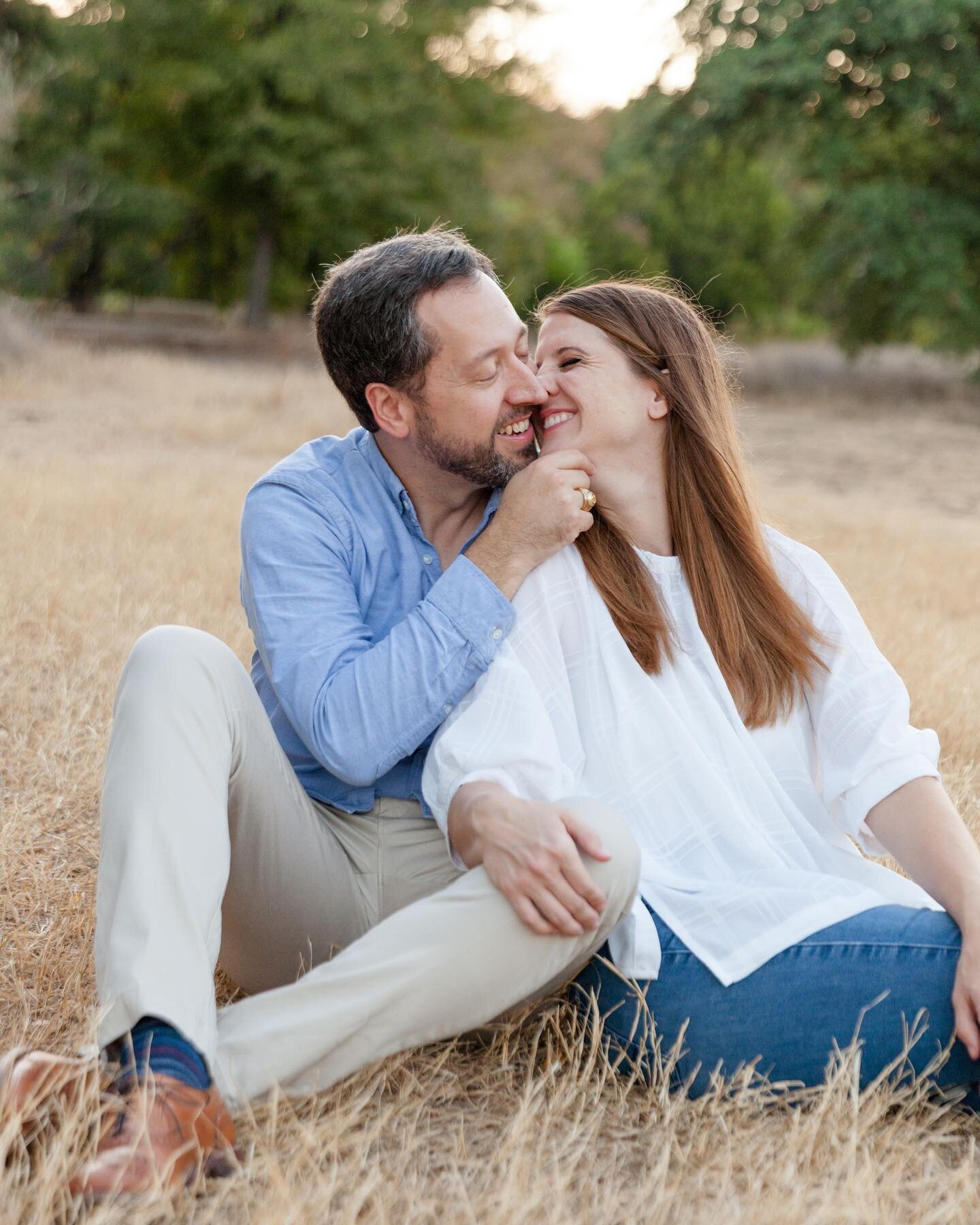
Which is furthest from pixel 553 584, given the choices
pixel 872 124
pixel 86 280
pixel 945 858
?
pixel 86 280

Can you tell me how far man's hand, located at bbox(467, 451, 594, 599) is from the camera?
256 centimetres

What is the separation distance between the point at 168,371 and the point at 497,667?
1317 centimetres

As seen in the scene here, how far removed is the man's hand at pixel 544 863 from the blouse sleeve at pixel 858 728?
664mm

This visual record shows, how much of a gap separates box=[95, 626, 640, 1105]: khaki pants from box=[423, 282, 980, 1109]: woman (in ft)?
0.76

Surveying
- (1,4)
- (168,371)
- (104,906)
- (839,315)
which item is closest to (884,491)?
(168,371)

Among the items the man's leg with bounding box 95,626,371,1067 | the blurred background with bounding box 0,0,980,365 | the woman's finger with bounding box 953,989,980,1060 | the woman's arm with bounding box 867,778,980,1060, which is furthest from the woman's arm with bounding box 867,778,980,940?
the blurred background with bounding box 0,0,980,365

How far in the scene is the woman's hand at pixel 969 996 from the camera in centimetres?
217

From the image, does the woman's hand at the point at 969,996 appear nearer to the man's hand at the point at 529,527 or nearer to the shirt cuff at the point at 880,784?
the shirt cuff at the point at 880,784

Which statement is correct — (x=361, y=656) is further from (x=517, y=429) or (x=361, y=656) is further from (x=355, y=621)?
(x=517, y=429)

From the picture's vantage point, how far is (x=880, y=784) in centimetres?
246

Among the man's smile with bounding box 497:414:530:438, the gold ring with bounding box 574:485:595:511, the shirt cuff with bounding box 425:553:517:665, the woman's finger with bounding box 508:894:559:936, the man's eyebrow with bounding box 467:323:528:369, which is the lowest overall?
the woman's finger with bounding box 508:894:559:936

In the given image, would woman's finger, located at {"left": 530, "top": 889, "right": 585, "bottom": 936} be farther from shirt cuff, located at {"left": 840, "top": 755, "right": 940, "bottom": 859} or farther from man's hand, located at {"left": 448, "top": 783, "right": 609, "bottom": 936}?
shirt cuff, located at {"left": 840, "top": 755, "right": 940, "bottom": 859}

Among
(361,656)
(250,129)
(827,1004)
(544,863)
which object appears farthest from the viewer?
(250,129)

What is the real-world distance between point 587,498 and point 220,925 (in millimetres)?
1119
